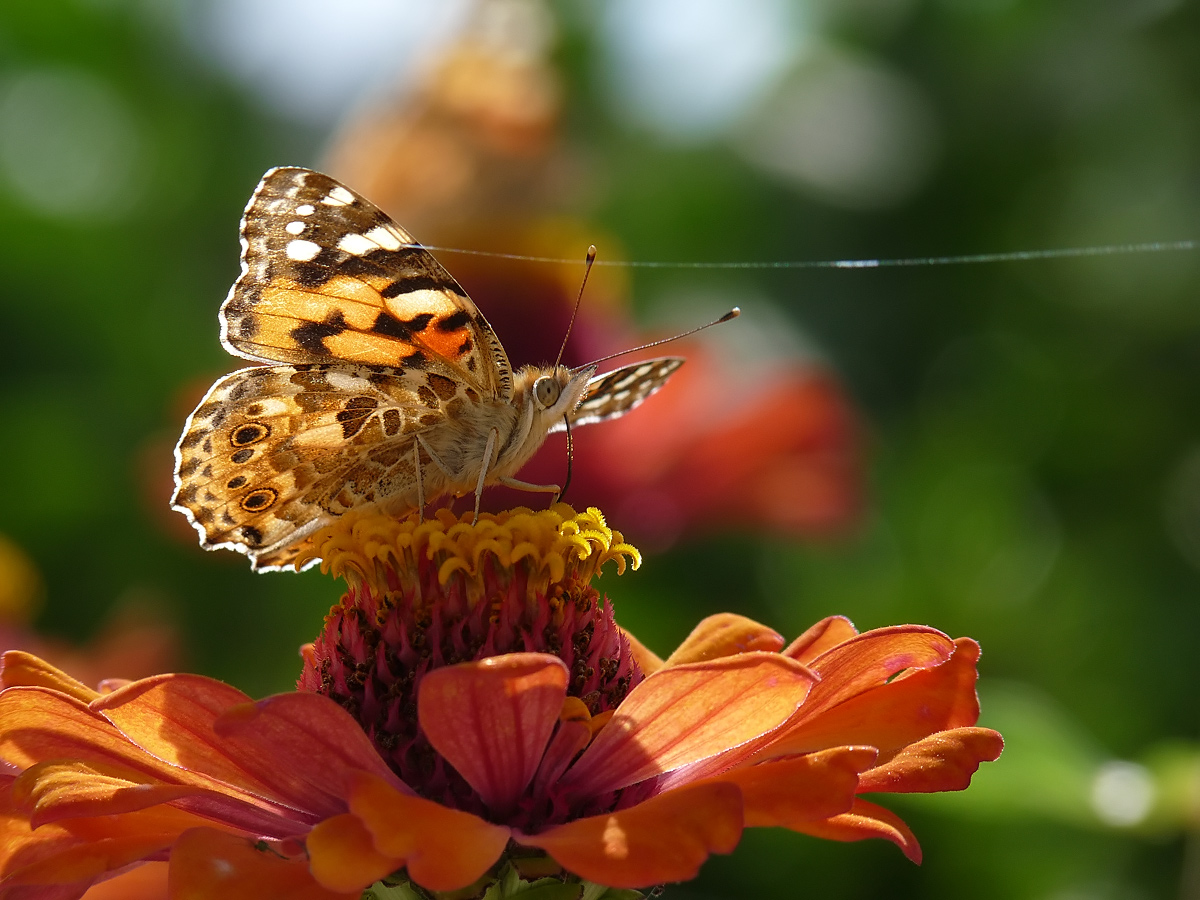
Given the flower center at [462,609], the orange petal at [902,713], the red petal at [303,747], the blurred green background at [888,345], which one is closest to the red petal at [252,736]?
the red petal at [303,747]

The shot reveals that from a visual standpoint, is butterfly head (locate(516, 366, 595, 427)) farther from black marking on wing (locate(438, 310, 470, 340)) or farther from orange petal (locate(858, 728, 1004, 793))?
orange petal (locate(858, 728, 1004, 793))

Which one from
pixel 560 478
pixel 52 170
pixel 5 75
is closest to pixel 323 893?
pixel 560 478

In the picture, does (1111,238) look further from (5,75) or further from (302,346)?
(5,75)

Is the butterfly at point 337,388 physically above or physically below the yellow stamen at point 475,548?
above

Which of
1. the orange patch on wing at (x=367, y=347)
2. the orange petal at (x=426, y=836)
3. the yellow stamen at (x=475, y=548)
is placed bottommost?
the orange petal at (x=426, y=836)

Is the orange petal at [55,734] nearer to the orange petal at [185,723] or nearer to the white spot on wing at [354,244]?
the orange petal at [185,723]

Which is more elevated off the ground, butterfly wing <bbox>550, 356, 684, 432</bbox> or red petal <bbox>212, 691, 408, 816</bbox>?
butterfly wing <bbox>550, 356, 684, 432</bbox>

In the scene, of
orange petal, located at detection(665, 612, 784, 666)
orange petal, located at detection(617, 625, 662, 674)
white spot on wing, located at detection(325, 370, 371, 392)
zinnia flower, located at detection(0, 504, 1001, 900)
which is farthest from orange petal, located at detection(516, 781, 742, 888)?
white spot on wing, located at detection(325, 370, 371, 392)
